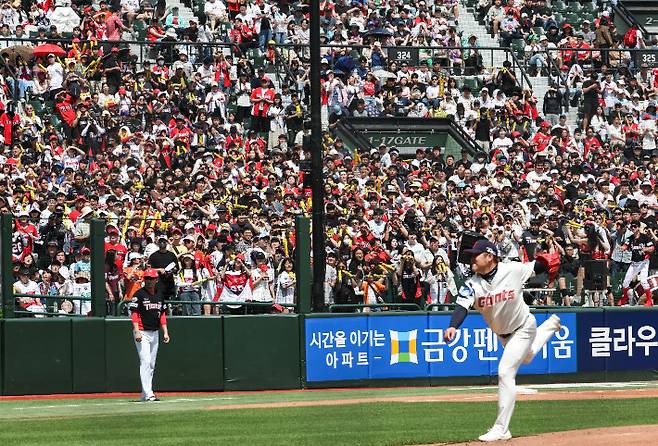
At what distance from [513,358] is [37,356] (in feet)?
31.0

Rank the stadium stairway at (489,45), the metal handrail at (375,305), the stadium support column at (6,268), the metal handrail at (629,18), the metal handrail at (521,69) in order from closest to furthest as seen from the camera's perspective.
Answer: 1. the stadium support column at (6,268)
2. the metal handrail at (375,305)
3. the metal handrail at (521,69)
4. the stadium stairway at (489,45)
5. the metal handrail at (629,18)

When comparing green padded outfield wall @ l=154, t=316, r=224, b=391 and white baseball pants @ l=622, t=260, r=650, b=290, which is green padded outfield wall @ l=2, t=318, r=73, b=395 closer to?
green padded outfield wall @ l=154, t=316, r=224, b=391

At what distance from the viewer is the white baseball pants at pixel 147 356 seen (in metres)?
17.2

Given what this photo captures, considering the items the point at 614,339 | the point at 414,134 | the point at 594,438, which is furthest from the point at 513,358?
the point at 414,134

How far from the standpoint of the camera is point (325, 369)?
19734 mm

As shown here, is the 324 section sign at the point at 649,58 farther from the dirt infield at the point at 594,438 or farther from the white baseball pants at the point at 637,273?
the dirt infield at the point at 594,438

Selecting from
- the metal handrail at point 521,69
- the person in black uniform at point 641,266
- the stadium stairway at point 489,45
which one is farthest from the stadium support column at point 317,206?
the stadium stairway at point 489,45

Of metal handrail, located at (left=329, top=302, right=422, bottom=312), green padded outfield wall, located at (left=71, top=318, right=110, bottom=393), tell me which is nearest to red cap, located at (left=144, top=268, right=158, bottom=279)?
green padded outfield wall, located at (left=71, top=318, right=110, bottom=393)

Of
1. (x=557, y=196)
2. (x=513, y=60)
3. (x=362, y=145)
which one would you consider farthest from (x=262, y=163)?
(x=513, y=60)

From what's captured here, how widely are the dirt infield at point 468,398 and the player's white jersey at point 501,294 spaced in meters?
5.25

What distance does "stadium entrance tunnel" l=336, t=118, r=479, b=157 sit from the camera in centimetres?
2788

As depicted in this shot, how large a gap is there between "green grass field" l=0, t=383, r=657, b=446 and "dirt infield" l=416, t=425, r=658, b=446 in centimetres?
78

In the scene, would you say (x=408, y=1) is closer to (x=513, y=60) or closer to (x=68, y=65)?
(x=513, y=60)

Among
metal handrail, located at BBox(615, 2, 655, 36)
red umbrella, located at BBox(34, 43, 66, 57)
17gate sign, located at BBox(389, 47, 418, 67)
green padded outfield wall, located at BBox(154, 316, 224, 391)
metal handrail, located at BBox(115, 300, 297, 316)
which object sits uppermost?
metal handrail, located at BBox(615, 2, 655, 36)
